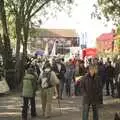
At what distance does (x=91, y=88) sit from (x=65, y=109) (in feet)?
20.3

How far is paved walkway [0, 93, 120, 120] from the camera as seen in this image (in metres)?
17.2

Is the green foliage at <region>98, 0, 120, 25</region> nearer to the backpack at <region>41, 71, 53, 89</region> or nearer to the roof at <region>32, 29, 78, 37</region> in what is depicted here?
the backpack at <region>41, 71, 53, 89</region>

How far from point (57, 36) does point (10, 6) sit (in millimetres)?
127462

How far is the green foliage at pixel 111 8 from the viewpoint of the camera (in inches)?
982

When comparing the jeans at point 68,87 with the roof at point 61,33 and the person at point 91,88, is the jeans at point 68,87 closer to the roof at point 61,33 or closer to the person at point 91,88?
the person at point 91,88

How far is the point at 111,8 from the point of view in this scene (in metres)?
25.8

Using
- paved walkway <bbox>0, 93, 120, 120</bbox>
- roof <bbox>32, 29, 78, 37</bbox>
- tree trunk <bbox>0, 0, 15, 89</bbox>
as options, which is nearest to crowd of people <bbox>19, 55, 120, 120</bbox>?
paved walkway <bbox>0, 93, 120, 120</bbox>

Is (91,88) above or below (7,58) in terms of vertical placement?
below

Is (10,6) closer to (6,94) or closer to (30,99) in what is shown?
(6,94)

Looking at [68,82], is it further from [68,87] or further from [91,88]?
[91,88]

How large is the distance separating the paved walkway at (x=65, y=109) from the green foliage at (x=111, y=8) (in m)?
4.30

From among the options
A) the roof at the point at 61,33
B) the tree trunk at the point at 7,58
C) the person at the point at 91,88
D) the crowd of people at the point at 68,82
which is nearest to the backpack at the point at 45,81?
the crowd of people at the point at 68,82

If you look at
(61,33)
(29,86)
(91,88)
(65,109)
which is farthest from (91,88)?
(61,33)

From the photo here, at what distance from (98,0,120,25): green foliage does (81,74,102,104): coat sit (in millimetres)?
11395
